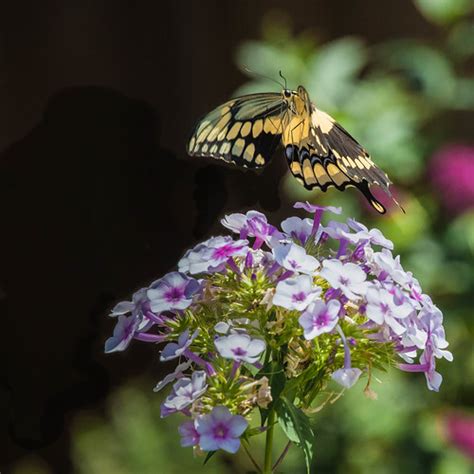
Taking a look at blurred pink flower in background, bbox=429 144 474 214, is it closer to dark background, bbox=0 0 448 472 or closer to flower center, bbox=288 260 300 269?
dark background, bbox=0 0 448 472

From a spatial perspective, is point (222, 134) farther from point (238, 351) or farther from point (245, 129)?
point (238, 351)

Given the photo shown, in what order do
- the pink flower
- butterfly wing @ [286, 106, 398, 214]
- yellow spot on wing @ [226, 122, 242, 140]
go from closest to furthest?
the pink flower < butterfly wing @ [286, 106, 398, 214] < yellow spot on wing @ [226, 122, 242, 140]

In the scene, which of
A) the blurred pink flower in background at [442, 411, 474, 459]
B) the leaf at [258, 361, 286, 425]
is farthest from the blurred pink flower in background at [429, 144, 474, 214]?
the leaf at [258, 361, 286, 425]

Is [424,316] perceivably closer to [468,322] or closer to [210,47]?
[468,322]

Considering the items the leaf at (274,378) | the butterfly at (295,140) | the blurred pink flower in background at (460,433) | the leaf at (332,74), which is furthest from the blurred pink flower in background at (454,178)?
the leaf at (274,378)

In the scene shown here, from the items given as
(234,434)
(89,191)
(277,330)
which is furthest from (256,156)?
(89,191)

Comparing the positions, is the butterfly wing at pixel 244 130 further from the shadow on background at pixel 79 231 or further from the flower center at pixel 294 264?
the shadow on background at pixel 79 231

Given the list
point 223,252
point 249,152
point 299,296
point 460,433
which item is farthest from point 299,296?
point 460,433
